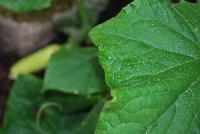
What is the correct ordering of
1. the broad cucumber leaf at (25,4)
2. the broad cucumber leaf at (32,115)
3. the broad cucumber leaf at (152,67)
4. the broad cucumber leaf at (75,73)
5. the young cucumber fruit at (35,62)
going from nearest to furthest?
the broad cucumber leaf at (152,67) < the broad cucumber leaf at (25,4) < the broad cucumber leaf at (75,73) < the broad cucumber leaf at (32,115) < the young cucumber fruit at (35,62)

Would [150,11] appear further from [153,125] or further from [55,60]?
[55,60]

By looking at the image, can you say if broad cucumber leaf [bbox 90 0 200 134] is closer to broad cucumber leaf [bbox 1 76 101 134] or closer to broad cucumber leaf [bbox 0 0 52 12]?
broad cucumber leaf [bbox 0 0 52 12]

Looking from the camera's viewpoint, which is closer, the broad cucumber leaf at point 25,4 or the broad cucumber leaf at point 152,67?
the broad cucumber leaf at point 152,67

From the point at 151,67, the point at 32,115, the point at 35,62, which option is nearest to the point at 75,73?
the point at 32,115

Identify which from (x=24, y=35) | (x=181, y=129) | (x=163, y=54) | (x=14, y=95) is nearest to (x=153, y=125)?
(x=181, y=129)

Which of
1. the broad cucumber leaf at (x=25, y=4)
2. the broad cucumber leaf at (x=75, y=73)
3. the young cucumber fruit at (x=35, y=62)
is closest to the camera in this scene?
the broad cucumber leaf at (x=25, y=4)

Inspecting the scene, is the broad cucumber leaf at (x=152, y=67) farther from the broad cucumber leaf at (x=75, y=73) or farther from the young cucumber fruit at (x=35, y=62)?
the young cucumber fruit at (x=35, y=62)

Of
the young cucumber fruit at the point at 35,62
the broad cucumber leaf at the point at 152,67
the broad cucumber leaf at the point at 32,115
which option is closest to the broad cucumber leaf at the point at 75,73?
the broad cucumber leaf at the point at 32,115
